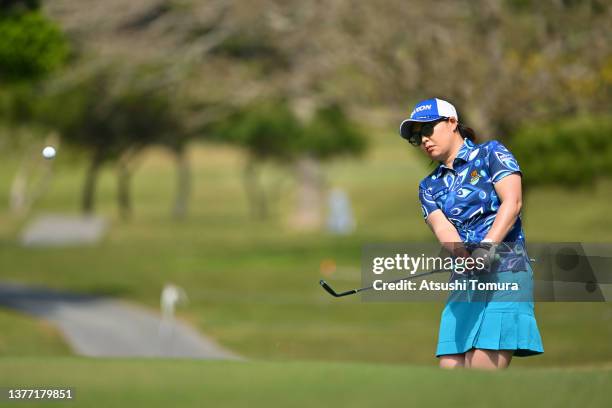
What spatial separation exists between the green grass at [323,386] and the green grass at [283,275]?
12.1m

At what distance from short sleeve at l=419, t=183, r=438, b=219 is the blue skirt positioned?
41 cm

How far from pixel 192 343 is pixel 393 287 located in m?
13.6

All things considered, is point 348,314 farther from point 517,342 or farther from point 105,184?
point 105,184

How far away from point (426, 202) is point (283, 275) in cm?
3030

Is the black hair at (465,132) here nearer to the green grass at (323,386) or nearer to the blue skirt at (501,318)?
the blue skirt at (501,318)

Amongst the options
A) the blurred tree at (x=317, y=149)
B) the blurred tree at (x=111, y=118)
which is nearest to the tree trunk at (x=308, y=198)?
the blurred tree at (x=317, y=149)

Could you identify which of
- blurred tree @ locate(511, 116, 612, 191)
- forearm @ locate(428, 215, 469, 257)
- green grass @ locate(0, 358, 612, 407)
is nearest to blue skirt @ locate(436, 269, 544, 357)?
forearm @ locate(428, 215, 469, 257)

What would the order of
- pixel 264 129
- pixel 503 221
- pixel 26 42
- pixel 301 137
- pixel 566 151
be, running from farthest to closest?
pixel 264 129 → pixel 301 137 → pixel 566 151 → pixel 26 42 → pixel 503 221

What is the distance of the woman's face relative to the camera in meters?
6.85

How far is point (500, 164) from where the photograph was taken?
21.6ft

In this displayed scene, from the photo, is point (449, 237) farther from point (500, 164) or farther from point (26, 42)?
point (26, 42)

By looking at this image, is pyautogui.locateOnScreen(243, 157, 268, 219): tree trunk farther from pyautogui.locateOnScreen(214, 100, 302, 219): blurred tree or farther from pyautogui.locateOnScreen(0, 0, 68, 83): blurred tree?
pyautogui.locateOnScreen(0, 0, 68, 83): blurred tree

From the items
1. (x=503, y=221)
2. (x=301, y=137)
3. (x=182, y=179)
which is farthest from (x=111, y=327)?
(x=182, y=179)

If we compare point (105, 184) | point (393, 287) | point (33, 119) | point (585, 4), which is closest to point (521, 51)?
point (585, 4)
